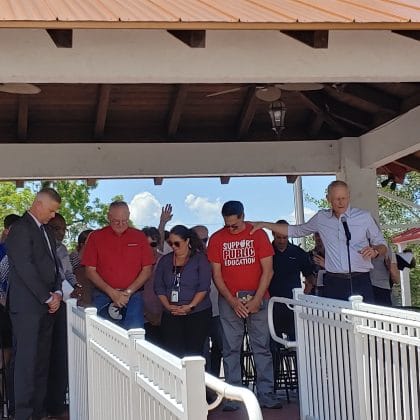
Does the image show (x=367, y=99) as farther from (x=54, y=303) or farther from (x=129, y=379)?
(x=129, y=379)

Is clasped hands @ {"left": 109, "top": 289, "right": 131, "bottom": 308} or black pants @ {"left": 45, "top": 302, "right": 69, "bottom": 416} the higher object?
clasped hands @ {"left": 109, "top": 289, "right": 131, "bottom": 308}

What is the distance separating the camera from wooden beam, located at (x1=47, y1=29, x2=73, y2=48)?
4.65 m

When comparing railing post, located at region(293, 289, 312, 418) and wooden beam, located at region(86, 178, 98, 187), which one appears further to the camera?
wooden beam, located at region(86, 178, 98, 187)

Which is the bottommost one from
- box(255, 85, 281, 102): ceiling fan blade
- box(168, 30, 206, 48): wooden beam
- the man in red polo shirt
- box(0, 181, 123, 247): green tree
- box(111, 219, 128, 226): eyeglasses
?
the man in red polo shirt

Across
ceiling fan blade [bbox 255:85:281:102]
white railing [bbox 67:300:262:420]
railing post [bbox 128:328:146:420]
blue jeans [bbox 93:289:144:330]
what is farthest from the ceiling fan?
railing post [bbox 128:328:146:420]

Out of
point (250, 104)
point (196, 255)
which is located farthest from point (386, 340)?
point (250, 104)

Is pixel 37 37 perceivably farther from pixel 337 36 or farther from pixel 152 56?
pixel 337 36

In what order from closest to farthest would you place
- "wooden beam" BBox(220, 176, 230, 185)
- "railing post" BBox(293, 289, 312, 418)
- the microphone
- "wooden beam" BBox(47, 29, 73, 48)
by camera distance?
"wooden beam" BBox(47, 29, 73, 48) < "railing post" BBox(293, 289, 312, 418) < the microphone < "wooden beam" BBox(220, 176, 230, 185)

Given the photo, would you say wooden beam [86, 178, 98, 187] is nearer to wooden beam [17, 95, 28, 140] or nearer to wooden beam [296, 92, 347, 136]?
wooden beam [17, 95, 28, 140]

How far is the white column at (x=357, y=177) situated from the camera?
28.6ft

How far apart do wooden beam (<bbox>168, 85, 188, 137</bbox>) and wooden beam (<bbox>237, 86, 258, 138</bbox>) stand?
728 mm

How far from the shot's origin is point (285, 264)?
23.2 feet

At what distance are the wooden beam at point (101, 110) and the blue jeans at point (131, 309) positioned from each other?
8.21 feet

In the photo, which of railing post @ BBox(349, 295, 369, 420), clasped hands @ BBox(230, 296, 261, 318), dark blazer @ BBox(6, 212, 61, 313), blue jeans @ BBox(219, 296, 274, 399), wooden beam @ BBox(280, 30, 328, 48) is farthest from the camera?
blue jeans @ BBox(219, 296, 274, 399)
